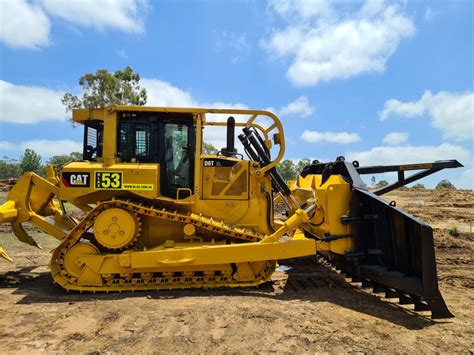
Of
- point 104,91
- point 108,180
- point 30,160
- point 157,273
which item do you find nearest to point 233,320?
point 157,273

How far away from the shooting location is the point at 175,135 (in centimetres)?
621

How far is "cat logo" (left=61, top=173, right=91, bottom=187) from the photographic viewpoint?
5.71m

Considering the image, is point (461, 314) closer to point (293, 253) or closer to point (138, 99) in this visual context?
point (293, 253)

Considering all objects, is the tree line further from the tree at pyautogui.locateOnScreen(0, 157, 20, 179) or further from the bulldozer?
the bulldozer

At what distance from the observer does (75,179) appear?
225 inches

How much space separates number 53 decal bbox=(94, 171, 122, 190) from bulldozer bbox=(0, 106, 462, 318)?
0.02 meters

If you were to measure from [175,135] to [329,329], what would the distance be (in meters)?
3.85

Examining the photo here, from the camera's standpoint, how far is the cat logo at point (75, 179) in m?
5.71

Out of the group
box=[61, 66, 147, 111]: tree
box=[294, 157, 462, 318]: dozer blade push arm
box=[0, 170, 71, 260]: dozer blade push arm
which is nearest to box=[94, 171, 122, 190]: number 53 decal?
box=[0, 170, 71, 260]: dozer blade push arm

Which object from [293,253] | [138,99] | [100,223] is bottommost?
[293,253]

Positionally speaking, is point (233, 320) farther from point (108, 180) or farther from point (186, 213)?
point (108, 180)

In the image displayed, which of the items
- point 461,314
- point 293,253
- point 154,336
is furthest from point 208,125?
point 461,314

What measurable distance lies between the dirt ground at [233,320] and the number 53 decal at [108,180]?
1649 millimetres

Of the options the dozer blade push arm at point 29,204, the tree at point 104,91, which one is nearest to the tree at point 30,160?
the tree at point 104,91
